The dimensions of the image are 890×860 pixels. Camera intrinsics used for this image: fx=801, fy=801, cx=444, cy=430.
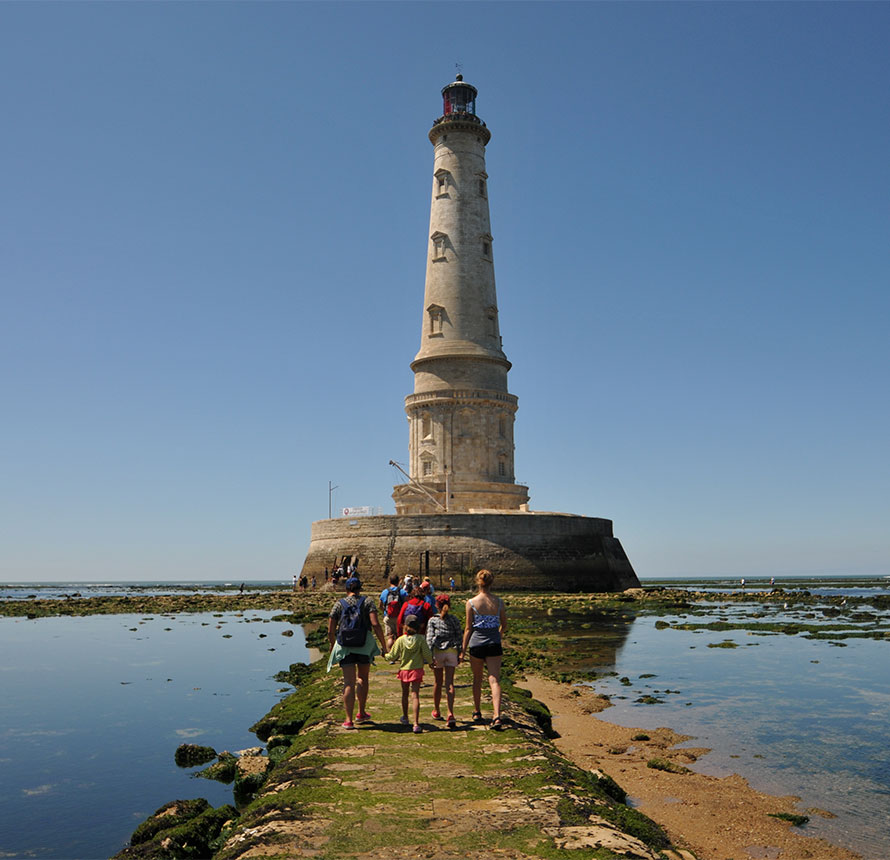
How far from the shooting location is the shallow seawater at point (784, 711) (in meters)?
9.66

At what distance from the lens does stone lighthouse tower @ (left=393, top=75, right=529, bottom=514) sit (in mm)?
43875

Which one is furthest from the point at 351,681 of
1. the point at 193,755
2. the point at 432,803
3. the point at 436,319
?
the point at 436,319

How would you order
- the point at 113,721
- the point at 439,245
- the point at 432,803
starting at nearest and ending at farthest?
1. the point at 432,803
2. the point at 113,721
3. the point at 439,245

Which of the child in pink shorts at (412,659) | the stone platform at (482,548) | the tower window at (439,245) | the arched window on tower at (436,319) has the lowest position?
the child in pink shorts at (412,659)

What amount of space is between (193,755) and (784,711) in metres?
10.4

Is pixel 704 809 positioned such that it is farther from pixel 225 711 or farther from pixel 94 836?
pixel 225 711

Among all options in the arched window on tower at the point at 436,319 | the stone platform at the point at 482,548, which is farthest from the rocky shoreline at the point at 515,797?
the arched window on tower at the point at 436,319

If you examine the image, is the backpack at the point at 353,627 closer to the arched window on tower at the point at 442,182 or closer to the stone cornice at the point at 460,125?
the arched window on tower at the point at 442,182

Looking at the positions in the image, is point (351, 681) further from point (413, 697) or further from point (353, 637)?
point (413, 697)

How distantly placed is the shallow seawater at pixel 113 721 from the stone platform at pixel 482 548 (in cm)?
1048

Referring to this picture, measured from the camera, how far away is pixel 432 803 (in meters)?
6.45

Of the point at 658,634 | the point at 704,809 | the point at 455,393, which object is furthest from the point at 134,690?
the point at 455,393

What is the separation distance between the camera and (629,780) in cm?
1001

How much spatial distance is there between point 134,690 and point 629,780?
38.8 ft
